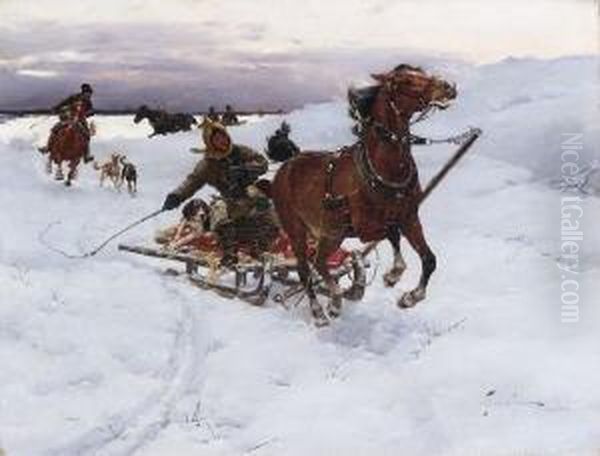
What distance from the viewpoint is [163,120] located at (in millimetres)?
9555

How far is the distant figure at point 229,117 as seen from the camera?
953 centimetres

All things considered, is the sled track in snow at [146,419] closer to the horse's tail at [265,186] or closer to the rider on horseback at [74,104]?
the horse's tail at [265,186]

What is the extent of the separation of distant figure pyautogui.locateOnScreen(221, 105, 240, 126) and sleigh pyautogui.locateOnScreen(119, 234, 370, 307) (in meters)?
0.96

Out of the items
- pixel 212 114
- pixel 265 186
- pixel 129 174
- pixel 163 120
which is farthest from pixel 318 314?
pixel 129 174

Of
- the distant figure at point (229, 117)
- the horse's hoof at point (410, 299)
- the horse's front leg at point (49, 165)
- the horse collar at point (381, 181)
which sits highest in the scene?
the distant figure at point (229, 117)

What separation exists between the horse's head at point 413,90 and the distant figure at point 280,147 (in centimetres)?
151

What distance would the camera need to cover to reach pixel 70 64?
9.64 m

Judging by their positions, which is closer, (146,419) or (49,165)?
(146,419)

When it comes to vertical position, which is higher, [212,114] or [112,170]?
[212,114]

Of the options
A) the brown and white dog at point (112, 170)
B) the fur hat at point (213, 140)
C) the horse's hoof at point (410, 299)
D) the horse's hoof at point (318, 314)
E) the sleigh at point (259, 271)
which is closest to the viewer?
the horse's hoof at point (410, 299)

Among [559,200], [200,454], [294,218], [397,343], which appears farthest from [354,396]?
[559,200]

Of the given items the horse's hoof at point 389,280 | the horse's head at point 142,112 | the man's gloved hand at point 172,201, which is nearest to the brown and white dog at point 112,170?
the horse's head at point 142,112

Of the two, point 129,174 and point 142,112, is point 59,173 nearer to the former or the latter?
point 129,174

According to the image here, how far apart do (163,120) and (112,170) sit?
6.10 ft
